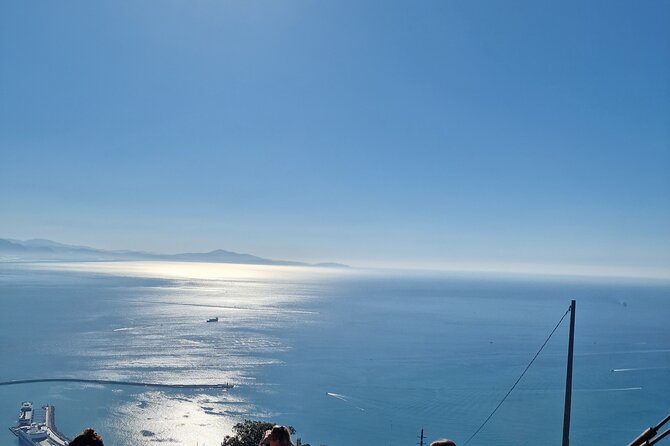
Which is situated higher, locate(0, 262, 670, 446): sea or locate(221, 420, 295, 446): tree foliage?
locate(221, 420, 295, 446): tree foliage

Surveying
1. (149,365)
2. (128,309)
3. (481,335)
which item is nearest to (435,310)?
(481,335)

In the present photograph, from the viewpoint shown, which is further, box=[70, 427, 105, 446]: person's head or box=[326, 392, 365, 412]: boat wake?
box=[326, 392, 365, 412]: boat wake

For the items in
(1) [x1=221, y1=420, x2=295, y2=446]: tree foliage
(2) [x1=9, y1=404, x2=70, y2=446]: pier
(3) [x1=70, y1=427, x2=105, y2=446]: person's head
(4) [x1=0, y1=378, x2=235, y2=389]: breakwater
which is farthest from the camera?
(4) [x1=0, y1=378, x2=235, y2=389]: breakwater

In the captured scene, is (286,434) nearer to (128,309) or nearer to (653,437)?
(653,437)

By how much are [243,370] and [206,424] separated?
11714 millimetres

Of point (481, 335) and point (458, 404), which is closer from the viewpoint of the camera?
point (458, 404)

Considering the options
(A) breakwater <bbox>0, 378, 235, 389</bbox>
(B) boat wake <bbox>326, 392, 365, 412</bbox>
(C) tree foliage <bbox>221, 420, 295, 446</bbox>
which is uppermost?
(C) tree foliage <bbox>221, 420, 295, 446</bbox>

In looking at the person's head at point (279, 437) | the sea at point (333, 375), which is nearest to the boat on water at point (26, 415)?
the sea at point (333, 375)

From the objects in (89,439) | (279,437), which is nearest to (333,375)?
(279,437)

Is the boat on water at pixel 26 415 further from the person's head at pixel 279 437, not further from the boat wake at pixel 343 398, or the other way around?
the person's head at pixel 279 437

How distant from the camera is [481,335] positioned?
56500 mm

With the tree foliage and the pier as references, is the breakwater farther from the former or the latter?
the tree foliage

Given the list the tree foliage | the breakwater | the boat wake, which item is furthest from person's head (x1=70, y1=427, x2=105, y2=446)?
the breakwater

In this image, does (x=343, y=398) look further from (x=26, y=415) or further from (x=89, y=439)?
(x=89, y=439)
